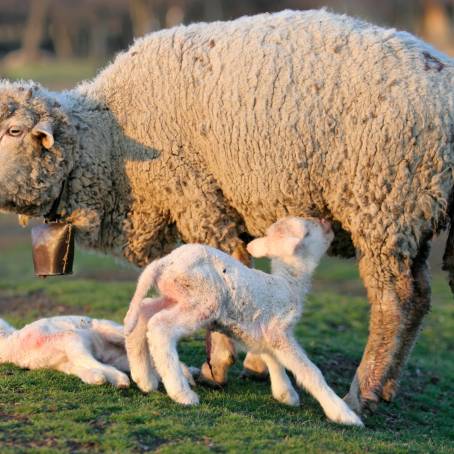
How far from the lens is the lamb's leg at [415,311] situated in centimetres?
709

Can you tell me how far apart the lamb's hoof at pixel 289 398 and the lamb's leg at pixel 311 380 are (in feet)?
1.25

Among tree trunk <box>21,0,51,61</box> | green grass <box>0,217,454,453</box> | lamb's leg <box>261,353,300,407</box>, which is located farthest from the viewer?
tree trunk <box>21,0,51,61</box>

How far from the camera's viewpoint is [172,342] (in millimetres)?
6047

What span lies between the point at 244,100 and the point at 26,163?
1540 mm

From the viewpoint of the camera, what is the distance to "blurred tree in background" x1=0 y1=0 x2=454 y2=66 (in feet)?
160

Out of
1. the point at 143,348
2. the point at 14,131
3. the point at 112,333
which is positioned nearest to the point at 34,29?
the point at 14,131

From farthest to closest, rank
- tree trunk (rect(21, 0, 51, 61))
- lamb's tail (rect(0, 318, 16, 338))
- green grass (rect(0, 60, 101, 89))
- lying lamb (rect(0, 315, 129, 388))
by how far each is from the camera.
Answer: tree trunk (rect(21, 0, 51, 61))
green grass (rect(0, 60, 101, 89))
lamb's tail (rect(0, 318, 16, 338))
lying lamb (rect(0, 315, 129, 388))

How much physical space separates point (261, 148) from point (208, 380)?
1.60 metres

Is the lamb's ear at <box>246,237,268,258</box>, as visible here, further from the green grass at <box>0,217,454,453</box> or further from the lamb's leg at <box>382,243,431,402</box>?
the lamb's leg at <box>382,243,431,402</box>

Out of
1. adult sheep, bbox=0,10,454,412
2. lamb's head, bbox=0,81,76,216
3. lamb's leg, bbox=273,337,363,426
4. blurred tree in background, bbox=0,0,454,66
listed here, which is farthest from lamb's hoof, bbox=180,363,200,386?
blurred tree in background, bbox=0,0,454,66

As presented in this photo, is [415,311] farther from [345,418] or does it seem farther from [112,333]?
[112,333]

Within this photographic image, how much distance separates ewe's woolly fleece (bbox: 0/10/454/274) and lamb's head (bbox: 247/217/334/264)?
0.16m

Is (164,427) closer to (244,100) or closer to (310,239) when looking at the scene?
(310,239)

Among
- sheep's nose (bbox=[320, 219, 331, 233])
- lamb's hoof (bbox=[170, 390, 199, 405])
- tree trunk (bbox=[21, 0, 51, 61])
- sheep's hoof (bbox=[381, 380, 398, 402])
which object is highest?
tree trunk (bbox=[21, 0, 51, 61])
